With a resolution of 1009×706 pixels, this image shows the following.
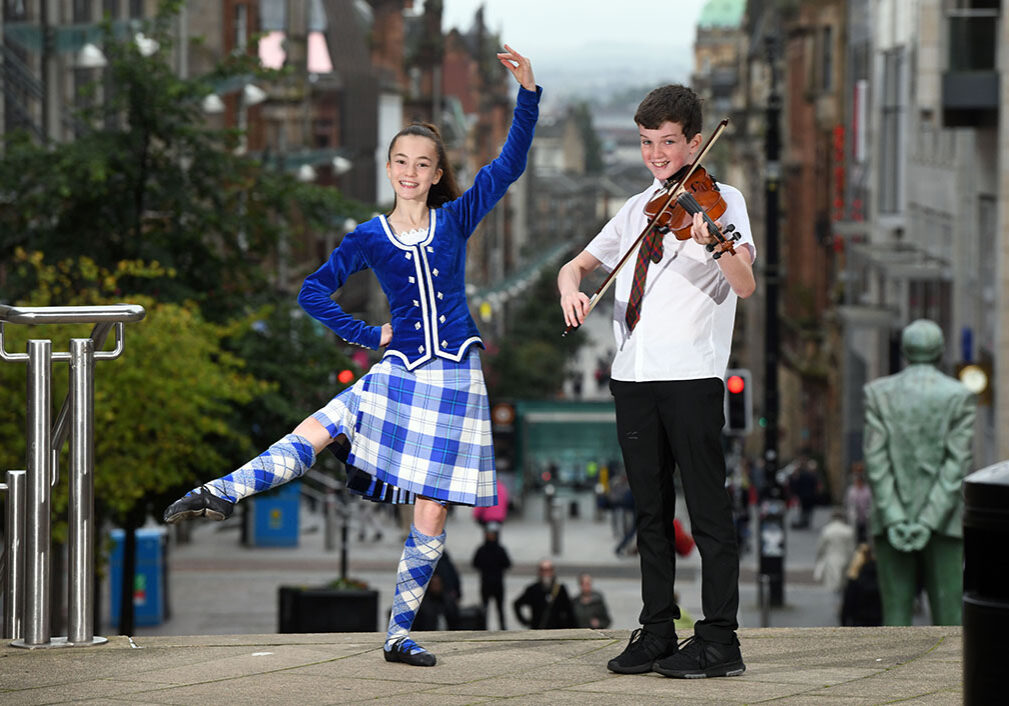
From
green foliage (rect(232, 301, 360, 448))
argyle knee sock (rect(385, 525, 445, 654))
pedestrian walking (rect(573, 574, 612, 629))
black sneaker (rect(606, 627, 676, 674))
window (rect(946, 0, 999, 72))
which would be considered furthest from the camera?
window (rect(946, 0, 999, 72))

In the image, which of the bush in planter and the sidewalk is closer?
the sidewalk

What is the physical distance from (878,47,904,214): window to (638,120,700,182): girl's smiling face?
35.8m

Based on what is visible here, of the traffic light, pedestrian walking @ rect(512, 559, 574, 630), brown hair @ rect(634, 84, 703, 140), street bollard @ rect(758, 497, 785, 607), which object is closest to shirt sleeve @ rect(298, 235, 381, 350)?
brown hair @ rect(634, 84, 703, 140)

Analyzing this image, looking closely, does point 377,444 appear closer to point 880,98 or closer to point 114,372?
point 114,372

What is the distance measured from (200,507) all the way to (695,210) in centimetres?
185

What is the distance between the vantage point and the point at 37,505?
7473 mm

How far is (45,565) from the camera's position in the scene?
295 inches

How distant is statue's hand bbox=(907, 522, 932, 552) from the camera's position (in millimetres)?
11406

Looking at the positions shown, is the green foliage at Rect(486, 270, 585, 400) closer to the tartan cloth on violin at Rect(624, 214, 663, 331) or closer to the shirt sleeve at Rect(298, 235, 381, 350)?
the shirt sleeve at Rect(298, 235, 381, 350)

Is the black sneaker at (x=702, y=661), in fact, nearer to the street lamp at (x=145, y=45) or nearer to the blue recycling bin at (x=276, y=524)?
the street lamp at (x=145, y=45)

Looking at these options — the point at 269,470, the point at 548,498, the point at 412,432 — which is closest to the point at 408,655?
the point at 412,432

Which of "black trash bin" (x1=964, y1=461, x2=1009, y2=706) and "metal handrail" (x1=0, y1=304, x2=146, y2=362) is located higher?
"metal handrail" (x1=0, y1=304, x2=146, y2=362)

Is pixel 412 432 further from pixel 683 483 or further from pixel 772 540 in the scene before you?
pixel 772 540

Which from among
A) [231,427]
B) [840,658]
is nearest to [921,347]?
[840,658]
